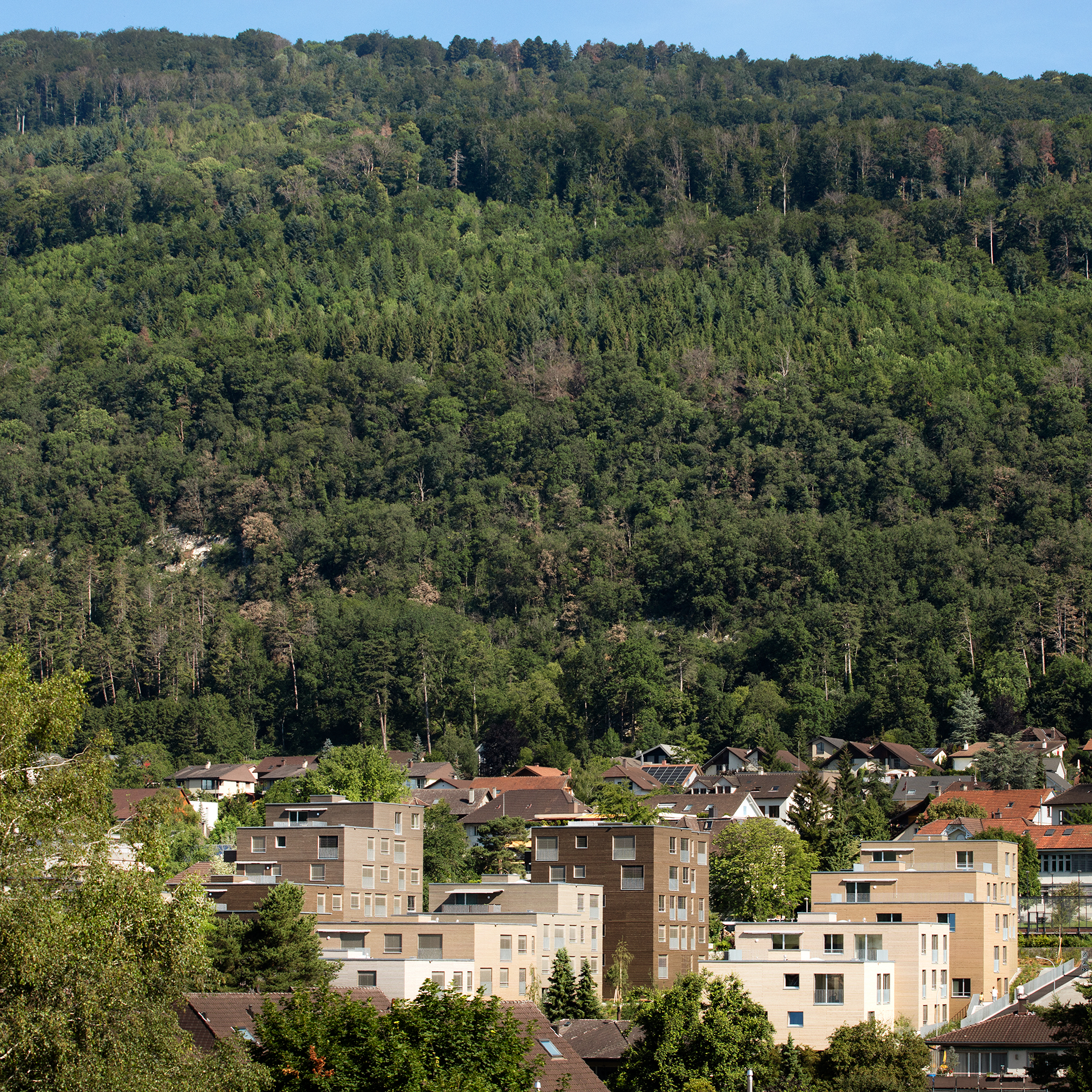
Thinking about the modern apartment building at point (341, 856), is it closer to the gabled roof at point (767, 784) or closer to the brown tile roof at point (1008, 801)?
the brown tile roof at point (1008, 801)

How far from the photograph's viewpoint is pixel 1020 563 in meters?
143

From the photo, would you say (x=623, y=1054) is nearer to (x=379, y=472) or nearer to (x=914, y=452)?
(x=914, y=452)

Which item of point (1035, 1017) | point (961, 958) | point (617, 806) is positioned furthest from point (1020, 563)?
point (1035, 1017)

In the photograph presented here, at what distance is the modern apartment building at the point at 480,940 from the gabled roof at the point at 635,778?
43.4 metres

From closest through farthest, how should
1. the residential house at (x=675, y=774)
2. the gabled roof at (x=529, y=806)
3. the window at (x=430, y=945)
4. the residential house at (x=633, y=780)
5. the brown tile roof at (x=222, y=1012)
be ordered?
the brown tile roof at (x=222, y=1012)
the window at (x=430, y=945)
the gabled roof at (x=529, y=806)
the residential house at (x=633, y=780)
the residential house at (x=675, y=774)

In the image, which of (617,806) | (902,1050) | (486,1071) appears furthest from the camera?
(617,806)

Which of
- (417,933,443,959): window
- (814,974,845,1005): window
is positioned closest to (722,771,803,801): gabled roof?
(814,974,845,1005): window

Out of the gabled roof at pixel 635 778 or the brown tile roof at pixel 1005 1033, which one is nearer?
the brown tile roof at pixel 1005 1033

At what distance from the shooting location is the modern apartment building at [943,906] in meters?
64.9

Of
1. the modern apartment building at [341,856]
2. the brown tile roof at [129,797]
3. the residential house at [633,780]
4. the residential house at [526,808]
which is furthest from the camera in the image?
the residential house at [633,780]

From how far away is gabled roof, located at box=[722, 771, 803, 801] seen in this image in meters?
112

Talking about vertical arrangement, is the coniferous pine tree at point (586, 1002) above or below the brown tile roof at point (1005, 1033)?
below

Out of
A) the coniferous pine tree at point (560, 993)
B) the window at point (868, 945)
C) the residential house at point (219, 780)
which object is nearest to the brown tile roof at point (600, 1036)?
the coniferous pine tree at point (560, 993)

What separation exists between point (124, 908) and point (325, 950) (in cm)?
3069
